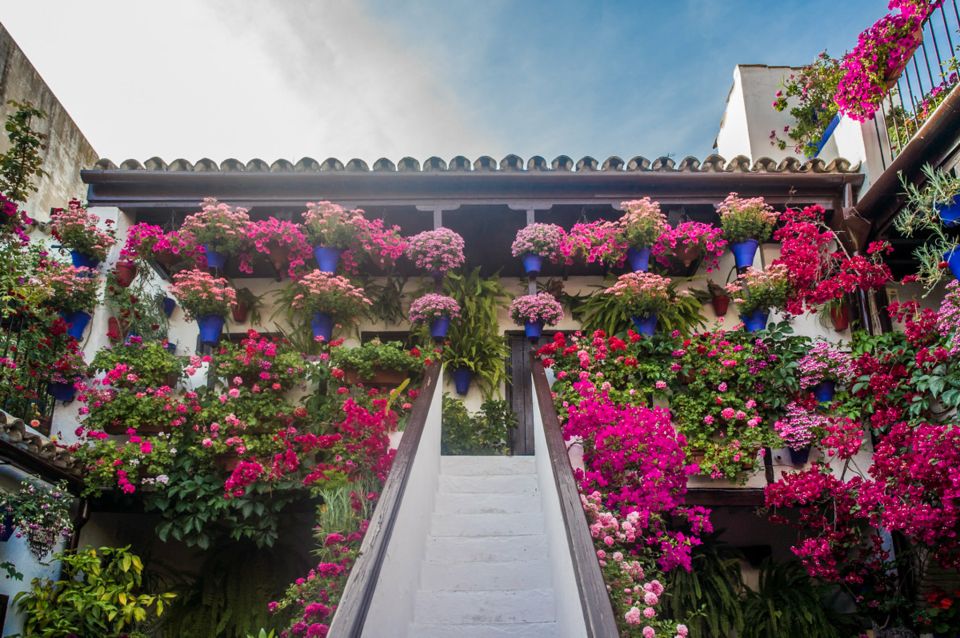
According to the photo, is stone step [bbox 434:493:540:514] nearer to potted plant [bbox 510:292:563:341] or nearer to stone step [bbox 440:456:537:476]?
stone step [bbox 440:456:537:476]

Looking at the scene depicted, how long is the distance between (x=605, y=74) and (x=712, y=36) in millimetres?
1971

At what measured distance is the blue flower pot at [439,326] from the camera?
7.66 metres

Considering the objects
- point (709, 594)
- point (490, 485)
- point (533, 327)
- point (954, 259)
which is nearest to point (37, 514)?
point (490, 485)

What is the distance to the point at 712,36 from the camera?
12.3 m

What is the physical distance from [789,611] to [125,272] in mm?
7922

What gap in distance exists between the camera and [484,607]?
4.53 metres

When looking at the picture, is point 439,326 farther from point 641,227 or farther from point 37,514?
point 37,514

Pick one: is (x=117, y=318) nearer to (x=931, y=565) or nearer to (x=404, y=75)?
(x=404, y=75)

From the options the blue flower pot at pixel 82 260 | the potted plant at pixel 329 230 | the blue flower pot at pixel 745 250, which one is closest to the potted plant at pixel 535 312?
the potted plant at pixel 329 230

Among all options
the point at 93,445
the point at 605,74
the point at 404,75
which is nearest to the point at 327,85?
the point at 404,75

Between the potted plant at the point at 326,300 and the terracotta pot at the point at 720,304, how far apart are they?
4412 millimetres

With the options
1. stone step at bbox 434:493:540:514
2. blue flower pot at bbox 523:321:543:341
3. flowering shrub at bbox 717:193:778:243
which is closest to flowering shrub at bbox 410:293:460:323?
blue flower pot at bbox 523:321:543:341

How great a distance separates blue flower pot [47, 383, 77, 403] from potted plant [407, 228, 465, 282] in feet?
12.1

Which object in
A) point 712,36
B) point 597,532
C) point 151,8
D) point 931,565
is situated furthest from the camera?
point 712,36
